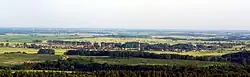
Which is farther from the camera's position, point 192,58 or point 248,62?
point 192,58

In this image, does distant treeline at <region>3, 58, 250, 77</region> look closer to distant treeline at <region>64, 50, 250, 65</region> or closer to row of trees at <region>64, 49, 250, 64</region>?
distant treeline at <region>64, 50, 250, 65</region>

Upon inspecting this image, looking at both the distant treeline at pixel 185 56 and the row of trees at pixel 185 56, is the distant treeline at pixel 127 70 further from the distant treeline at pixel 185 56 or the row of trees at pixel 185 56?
the row of trees at pixel 185 56

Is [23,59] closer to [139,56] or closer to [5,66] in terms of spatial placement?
[5,66]

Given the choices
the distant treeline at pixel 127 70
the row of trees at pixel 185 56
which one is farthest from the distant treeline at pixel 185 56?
the distant treeline at pixel 127 70

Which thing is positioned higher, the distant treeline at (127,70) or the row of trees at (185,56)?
the distant treeline at (127,70)

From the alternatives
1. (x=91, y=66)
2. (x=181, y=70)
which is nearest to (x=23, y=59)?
(x=91, y=66)

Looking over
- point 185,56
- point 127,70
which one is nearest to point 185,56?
point 185,56

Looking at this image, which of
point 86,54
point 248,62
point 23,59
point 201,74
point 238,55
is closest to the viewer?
point 201,74

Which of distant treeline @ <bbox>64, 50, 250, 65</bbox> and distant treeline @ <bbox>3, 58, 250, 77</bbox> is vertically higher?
distant treeline @ <bbox>3, 58, 250, 77</bbox>

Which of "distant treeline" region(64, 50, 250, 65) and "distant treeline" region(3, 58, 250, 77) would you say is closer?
"distant treeline" region(3, 58, 250, 77)

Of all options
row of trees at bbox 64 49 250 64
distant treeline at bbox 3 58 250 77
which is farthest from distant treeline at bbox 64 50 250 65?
distant treeline at bbox 3 58 250 77

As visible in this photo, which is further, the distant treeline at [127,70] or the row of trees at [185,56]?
the row of trees at [185,56]
